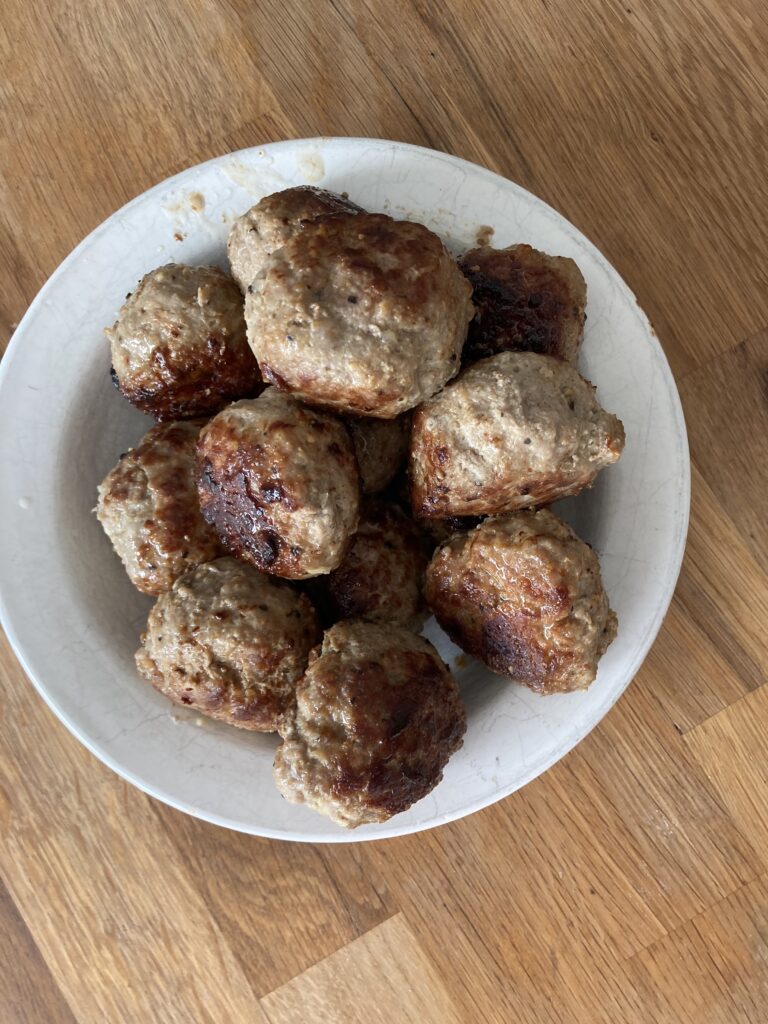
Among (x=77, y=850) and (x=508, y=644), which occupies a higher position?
(x=508, y=644)

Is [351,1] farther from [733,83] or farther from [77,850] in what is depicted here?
[77,850]

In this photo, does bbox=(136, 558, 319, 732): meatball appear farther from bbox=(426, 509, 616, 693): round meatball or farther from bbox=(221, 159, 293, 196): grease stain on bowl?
bbox=(221, 159, 293, 196): grease stain on bowl

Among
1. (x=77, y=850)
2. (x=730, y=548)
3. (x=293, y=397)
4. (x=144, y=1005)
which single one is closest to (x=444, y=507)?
(x=293, y=397)

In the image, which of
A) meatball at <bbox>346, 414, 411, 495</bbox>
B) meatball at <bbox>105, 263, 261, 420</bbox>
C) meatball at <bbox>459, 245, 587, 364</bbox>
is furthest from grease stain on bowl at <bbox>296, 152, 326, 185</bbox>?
meatball at <bbox>346, 414, 411, 495</bbox>

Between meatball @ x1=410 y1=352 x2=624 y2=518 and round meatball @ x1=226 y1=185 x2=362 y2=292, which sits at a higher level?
round meatball @ x1=226 y1=185 x2=362 y2=292

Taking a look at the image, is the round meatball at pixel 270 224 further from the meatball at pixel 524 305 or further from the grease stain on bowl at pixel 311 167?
the meatball at pixel 524 305

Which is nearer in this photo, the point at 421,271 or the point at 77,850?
the point at 421,271
